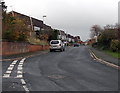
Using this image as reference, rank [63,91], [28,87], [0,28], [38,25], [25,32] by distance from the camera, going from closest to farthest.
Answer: [63,91] → [28,87] → [0,28] → [25,32] → [38,25]

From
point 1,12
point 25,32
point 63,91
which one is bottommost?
point 63,91

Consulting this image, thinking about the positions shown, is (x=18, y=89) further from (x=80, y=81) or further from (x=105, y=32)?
(x=105, y=32)

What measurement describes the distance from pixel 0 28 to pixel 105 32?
75.9 feet

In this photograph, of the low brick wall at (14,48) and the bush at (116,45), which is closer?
the low brick wall at (14,48)

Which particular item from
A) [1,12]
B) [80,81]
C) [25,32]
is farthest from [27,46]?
[80,81]

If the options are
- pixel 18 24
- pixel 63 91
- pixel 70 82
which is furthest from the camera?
pixel 18 24

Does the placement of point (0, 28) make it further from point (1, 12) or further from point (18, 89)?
point (18, 89)

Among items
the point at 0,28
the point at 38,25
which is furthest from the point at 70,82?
the point at 38,25

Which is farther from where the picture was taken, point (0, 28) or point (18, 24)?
point (18, 24)

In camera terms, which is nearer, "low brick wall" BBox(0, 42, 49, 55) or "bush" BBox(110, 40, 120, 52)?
"low brick wall" BBox(0, 42, 49, 55)

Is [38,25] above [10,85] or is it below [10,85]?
above

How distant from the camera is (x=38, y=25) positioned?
86250 mm

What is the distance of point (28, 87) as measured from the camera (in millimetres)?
9102

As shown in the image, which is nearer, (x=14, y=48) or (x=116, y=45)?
(x=14, y=48)
